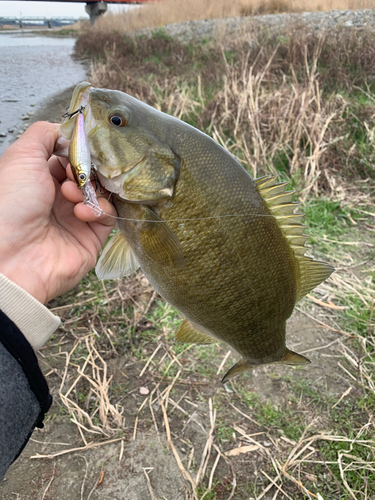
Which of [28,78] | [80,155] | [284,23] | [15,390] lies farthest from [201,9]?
[15,390]

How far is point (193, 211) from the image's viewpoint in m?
1.41

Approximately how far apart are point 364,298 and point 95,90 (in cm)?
292

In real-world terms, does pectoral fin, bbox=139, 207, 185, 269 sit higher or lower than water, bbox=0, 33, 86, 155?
lower

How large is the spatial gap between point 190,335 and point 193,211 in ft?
2.30

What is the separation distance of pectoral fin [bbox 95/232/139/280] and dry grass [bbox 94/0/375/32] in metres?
10.5

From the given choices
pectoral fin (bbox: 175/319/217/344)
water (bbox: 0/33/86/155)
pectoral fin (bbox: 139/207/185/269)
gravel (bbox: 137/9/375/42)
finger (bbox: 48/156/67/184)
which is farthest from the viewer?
water (bbox: 0/33/86/155)

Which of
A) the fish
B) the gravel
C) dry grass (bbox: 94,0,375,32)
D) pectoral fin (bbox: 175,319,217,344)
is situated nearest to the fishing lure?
the fish

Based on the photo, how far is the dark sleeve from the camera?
1.20 m

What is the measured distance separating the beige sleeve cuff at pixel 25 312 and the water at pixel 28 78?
284 inches

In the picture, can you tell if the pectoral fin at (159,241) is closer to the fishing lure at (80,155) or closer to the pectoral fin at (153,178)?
the pectoral fin at (153,178)

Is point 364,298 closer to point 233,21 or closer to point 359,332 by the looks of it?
point 359,332

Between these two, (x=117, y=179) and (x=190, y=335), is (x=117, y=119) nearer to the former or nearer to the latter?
(x=117, y=179)

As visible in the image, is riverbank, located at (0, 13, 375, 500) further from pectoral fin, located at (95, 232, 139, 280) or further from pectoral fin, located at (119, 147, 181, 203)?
pectoral fin, located at (119, 147, 181, 203)

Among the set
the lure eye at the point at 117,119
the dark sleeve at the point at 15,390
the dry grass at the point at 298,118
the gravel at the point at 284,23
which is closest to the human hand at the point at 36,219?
the lure eye at the point at 117,119
